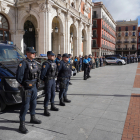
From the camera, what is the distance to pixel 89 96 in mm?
6207

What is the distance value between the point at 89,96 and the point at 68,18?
14447mm

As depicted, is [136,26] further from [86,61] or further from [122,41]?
[86,61]

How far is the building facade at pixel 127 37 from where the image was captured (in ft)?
218

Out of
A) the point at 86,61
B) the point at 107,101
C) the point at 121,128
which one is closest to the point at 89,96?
the point at 107,101

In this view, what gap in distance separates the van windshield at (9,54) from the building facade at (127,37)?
2652 inches

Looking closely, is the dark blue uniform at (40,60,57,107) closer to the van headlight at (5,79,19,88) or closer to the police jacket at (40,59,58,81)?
the police jacket at (40,59,58,81)

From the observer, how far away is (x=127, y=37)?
6794 centimetres

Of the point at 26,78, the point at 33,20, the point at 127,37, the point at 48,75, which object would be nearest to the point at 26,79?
the point at 26,78

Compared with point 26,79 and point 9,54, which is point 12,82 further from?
point 9,54

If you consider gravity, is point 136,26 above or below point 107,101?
above

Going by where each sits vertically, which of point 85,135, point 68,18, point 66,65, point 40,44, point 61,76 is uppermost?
point 68,18

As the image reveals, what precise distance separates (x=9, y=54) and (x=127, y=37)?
Result: 69.8 m

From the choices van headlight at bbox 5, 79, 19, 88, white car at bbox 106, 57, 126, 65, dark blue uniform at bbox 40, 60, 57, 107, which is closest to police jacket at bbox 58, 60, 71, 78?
dark blue uniform at bbox 40, 60, 57, 107

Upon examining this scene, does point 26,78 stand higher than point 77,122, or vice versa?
point 26,78
